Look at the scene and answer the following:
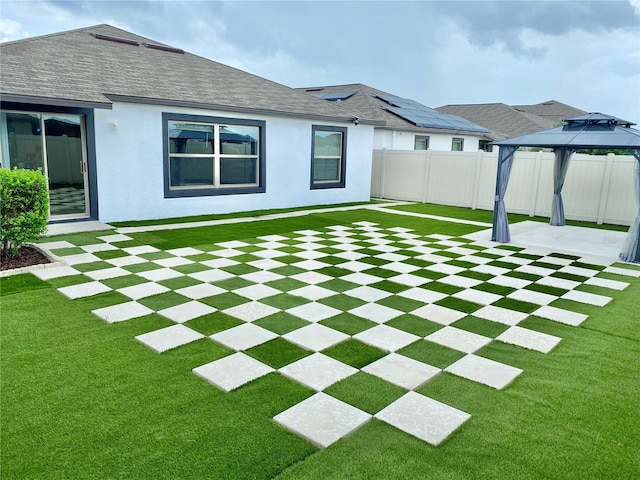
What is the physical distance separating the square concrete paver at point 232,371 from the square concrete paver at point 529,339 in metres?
2.18

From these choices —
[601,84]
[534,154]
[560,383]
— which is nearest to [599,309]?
[560,383]

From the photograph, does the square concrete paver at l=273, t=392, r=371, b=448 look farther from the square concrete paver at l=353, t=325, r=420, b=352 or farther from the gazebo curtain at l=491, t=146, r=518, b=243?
Answer: the gazebo curtain at l=491, t=146, r=518, b=243

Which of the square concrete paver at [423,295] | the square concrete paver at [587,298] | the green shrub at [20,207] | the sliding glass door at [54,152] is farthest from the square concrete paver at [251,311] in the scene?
the sliding glass door at [54,152]

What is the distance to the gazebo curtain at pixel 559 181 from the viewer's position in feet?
34.7

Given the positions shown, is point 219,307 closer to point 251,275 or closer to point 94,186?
point 251,275

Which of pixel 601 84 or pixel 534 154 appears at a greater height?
pixel 601 84

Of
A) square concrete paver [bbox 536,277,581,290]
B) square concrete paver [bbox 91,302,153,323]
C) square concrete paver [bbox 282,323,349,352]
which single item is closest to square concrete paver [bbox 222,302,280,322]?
square concrete paver [bbox 282,323,349,352]

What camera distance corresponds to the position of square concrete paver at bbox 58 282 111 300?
189 inches

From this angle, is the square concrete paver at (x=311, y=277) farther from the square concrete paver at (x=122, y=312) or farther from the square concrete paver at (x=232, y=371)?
the square concrete paver at (x=232, y=371)

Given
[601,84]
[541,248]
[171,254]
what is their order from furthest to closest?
1. [601,84]
2. [541,248]
3. [171,254]

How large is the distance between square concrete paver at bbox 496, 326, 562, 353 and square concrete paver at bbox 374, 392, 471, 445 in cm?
139

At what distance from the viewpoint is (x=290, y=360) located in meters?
3.46

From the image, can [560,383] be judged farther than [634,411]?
Yes

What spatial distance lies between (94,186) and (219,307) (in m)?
5.65
